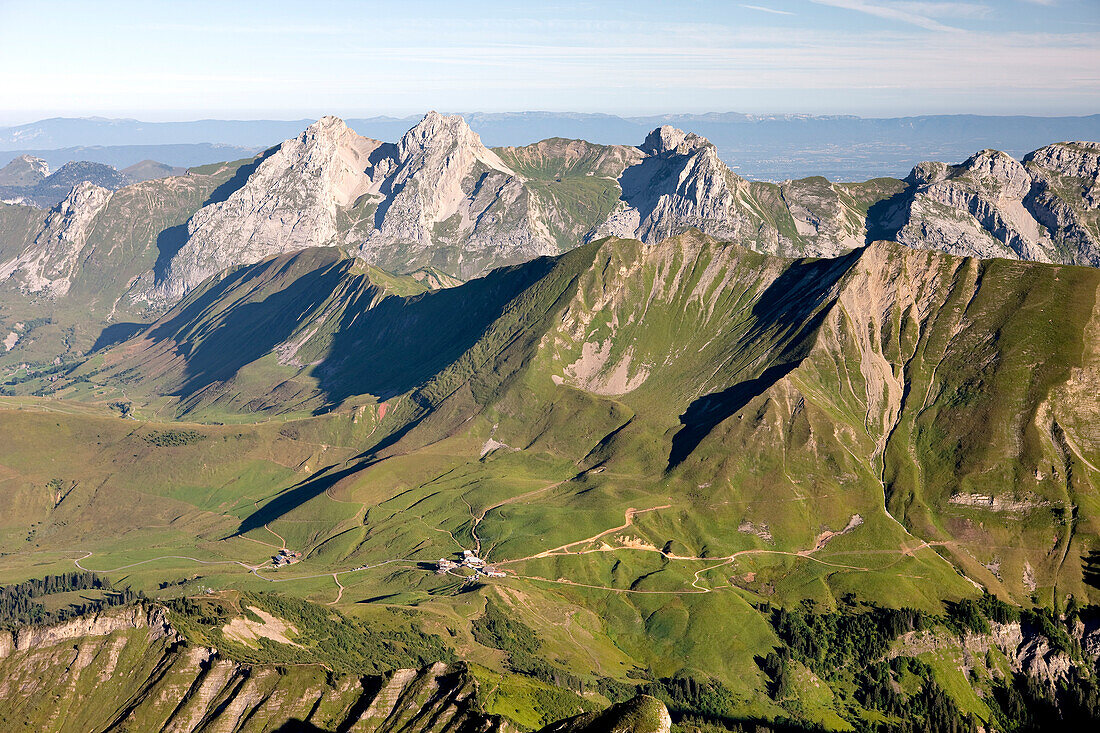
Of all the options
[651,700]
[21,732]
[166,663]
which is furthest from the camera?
[166,663]

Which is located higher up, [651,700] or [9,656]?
[651,700]

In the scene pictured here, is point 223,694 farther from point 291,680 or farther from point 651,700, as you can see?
point 651,700

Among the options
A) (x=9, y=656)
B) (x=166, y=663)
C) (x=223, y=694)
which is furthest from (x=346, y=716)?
(x=9, y=656)

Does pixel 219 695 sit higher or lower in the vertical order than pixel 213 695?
higher

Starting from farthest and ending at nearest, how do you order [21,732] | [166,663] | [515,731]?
[166,663] → [21,732] → [515,731]

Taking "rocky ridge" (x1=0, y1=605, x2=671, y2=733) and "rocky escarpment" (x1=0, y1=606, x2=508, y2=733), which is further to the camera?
"rocky escarpment" (x1=0, y1=606, x2=508, y2=733)

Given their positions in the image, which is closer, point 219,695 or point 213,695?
point 219,695

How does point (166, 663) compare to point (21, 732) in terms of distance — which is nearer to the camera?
point (21, 732)

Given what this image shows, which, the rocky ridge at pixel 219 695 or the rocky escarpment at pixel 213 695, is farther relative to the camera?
the rocky escarpment at pixel 213 695
